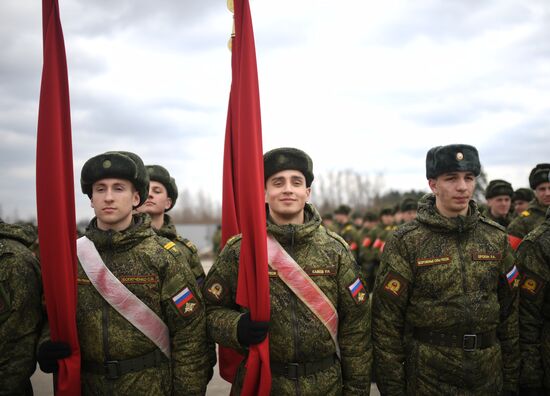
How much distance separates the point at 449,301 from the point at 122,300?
89.2 inches

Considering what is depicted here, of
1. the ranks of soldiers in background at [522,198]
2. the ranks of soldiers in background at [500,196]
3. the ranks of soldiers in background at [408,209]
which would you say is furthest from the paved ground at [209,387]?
the ranks of soldiers in background at [408,209]

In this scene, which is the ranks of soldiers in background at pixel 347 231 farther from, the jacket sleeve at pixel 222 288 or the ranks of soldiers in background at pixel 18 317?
the ranks of soldiers in background at pixel 18 317

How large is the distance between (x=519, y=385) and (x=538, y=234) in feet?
4.03

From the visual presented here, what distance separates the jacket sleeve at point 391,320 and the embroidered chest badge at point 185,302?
1.34 meters

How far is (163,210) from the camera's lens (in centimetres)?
479

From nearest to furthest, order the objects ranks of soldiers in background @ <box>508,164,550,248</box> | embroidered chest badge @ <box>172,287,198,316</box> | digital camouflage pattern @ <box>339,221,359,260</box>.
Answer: embroidered chest badge @ <box>172,287,198,316</box>
ranks of soldiers in background @ <box>508,164,550,248</box>
digital camouflage pattern @ <box>339,221,359,260</box>

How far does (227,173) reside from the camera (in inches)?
136

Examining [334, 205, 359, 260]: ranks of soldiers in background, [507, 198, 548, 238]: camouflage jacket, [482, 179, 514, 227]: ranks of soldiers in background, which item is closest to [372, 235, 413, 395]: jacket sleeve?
[507, 198, 548, 238]: camouflage jacket

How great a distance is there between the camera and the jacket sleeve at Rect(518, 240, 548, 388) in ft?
10.4

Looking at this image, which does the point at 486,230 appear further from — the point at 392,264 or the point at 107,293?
the point at 107,293

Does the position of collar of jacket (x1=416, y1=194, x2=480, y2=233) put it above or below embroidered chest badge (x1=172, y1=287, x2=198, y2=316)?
above

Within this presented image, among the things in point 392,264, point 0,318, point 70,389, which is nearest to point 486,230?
point 392,264

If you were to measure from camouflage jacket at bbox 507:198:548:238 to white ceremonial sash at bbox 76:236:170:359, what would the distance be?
5.61 meters

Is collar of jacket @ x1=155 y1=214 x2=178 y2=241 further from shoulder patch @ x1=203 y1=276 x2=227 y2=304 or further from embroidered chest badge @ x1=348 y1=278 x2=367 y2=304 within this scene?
embroidered chest badge @ x1=348 y1=278 x2=367 y2=304
